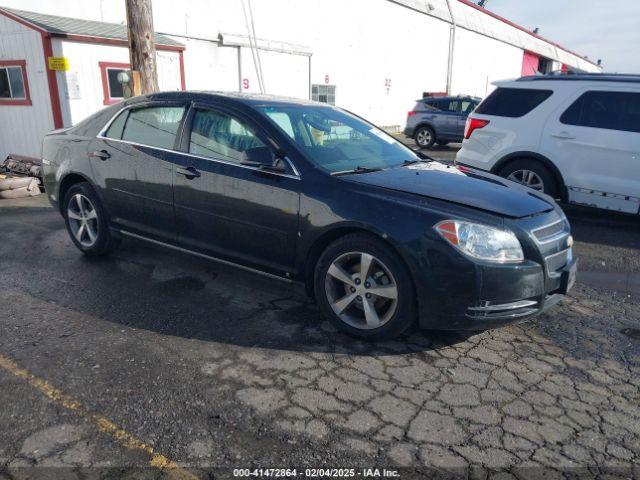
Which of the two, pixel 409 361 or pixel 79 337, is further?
pixel 79 337

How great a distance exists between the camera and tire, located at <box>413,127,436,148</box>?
53.3 ft

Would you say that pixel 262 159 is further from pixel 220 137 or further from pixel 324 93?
pixel 324 93

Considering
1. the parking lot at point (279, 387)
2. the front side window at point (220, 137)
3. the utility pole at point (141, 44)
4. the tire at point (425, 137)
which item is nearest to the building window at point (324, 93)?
the tire at point (425, 137)

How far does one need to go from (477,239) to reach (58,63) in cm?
876

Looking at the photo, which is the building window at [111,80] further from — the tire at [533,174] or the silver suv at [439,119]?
the silver suv at [439,119]

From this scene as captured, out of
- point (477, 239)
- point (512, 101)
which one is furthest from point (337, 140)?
point (512, 101)

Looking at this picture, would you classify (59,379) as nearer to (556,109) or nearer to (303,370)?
(303,370)

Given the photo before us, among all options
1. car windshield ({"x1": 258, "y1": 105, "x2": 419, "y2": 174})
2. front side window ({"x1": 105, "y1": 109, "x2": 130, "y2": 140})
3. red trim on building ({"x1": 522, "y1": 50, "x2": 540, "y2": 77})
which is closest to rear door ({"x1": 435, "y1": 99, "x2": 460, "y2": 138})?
car windshield ({"x1": 258, "y1": 105, "x2": 419, "y2": 174})

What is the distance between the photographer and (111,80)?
32.9 feet

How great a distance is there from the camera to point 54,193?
212 inches

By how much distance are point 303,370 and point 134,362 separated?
107 cm

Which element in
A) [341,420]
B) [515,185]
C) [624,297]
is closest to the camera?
[341,420]

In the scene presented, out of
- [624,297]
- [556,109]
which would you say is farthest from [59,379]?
[556,109]

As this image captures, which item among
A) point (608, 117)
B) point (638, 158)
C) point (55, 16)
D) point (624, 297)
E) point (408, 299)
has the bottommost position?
point (624, 297)
